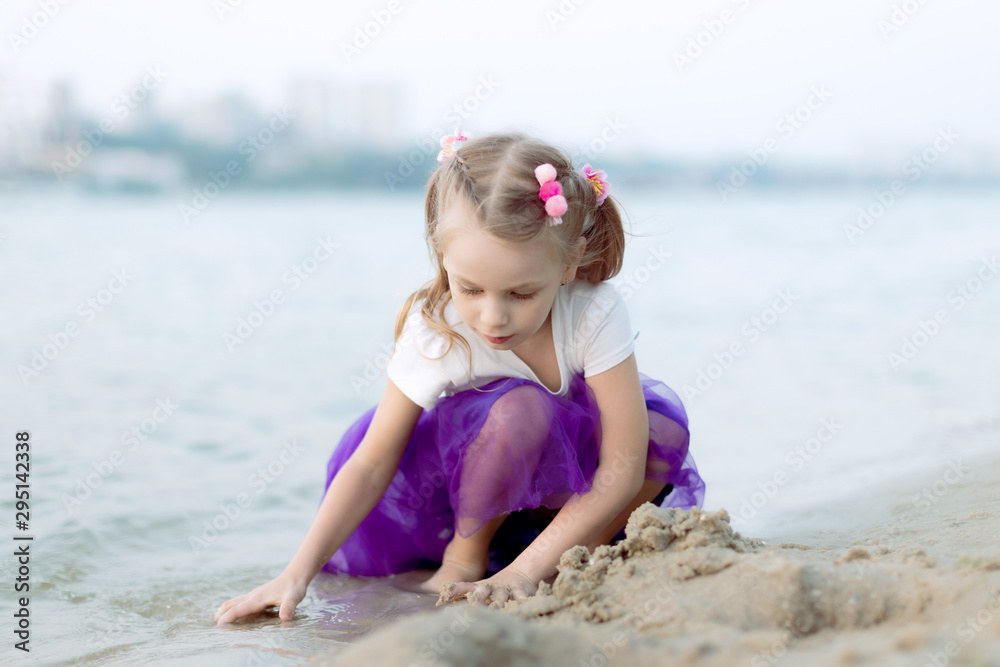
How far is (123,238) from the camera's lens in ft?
43.3

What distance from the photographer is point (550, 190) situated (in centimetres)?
182

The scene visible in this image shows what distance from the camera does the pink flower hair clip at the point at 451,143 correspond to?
6.62ft

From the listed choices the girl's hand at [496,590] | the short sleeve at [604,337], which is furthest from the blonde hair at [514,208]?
the girl's hand at [496,590]

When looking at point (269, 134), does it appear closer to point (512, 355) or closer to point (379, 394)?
point (379, 394)

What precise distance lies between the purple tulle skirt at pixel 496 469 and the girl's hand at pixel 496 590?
18cm

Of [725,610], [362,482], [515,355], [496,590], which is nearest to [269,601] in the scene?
[362,482]

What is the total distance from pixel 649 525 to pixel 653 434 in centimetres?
52

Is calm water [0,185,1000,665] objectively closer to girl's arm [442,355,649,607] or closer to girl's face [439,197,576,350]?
girl's arm [442,355,649,607]

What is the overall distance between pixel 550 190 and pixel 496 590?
2.82 ft

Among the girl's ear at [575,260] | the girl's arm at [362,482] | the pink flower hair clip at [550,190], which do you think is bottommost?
the girl's arm at [362,482]

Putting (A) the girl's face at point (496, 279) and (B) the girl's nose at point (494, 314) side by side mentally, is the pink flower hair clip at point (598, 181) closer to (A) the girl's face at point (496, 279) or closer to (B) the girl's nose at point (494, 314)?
(A) the girl's face at point (496, 279)

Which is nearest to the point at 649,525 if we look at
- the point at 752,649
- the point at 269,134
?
the point at 752,649

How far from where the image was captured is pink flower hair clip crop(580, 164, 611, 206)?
2.02 m

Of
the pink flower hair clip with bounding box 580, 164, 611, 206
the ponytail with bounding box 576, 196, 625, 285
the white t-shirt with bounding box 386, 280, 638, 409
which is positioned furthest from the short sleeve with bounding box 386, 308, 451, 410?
the pink flower hair clip with bounding box 580, 164, 611, 206
